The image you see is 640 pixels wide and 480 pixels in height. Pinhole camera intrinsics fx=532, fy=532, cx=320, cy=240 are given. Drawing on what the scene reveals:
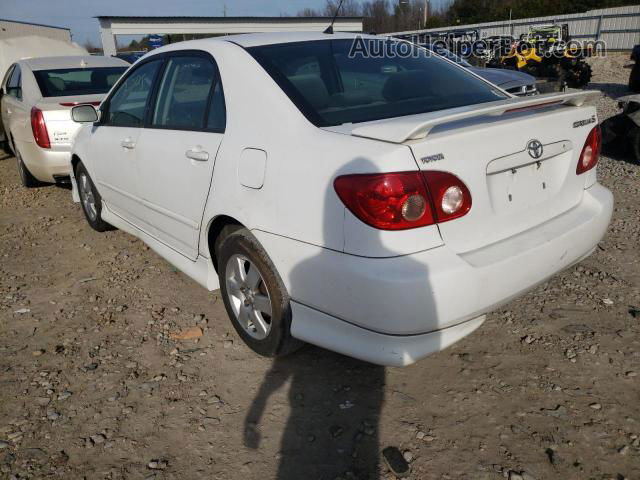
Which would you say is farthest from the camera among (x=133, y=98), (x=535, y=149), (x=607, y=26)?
(x=607, y=26)

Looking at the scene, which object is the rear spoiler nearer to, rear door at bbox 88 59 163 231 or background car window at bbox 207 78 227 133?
background car window at bbox 207 78 227 133

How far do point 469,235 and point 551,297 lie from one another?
5.02 ft

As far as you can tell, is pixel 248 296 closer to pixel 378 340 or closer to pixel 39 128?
pixel 378 340

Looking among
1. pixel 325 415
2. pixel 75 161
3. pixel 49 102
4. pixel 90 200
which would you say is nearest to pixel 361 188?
pixel 325 415

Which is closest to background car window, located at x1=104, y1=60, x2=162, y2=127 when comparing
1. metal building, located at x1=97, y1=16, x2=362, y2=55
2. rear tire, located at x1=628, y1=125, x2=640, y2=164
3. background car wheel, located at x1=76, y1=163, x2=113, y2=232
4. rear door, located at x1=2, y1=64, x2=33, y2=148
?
background car wheel, located at x1=76, y1=163, x2=113, y2=232

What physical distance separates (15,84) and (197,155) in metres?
5.73

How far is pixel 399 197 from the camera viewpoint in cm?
199

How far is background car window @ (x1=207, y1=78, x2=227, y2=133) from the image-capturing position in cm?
273

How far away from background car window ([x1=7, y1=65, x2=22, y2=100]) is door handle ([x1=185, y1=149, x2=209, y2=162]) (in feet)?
16.2

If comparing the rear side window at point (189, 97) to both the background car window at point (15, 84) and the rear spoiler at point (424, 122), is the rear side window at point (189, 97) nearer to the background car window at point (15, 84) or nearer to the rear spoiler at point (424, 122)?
the rear spoiler at point (424, 122)

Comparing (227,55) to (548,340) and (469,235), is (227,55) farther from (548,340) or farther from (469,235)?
(548,340)

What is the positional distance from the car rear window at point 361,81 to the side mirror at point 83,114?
6.77 ft

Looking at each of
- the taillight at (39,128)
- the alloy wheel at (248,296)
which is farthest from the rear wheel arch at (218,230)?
the taillight at (39,128)

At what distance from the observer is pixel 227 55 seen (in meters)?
2.82
